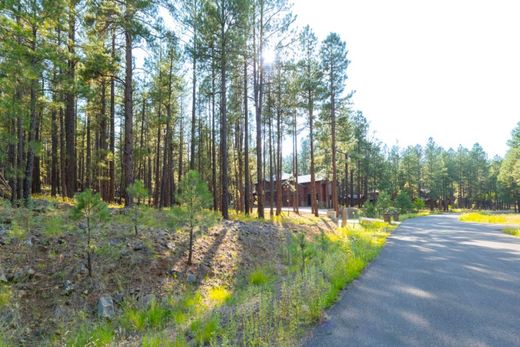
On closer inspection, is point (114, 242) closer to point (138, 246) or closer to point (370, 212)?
point (138, 246)

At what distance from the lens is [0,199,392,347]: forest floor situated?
13.6 feet

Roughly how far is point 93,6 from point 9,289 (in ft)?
33.9

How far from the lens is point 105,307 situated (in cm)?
539

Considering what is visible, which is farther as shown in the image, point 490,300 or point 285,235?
point 285,235

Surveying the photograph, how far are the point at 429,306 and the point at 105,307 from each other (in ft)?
17.9

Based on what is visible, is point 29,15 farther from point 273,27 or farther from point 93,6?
point 273,27

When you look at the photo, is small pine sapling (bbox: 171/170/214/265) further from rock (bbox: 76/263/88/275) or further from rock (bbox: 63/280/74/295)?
rock (bbox: 63/280/74/295)

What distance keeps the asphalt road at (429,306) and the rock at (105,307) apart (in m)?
3.74

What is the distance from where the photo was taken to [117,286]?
20.2 feet

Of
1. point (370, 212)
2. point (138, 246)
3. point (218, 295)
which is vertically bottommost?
point (218, 295)

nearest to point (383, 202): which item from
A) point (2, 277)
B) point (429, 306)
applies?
point (429, 306)

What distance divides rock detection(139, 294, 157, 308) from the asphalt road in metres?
3.41

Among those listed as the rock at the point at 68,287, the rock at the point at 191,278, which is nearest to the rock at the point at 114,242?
the rock at the point at 68,287

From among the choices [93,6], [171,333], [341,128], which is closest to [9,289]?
[171,333]
